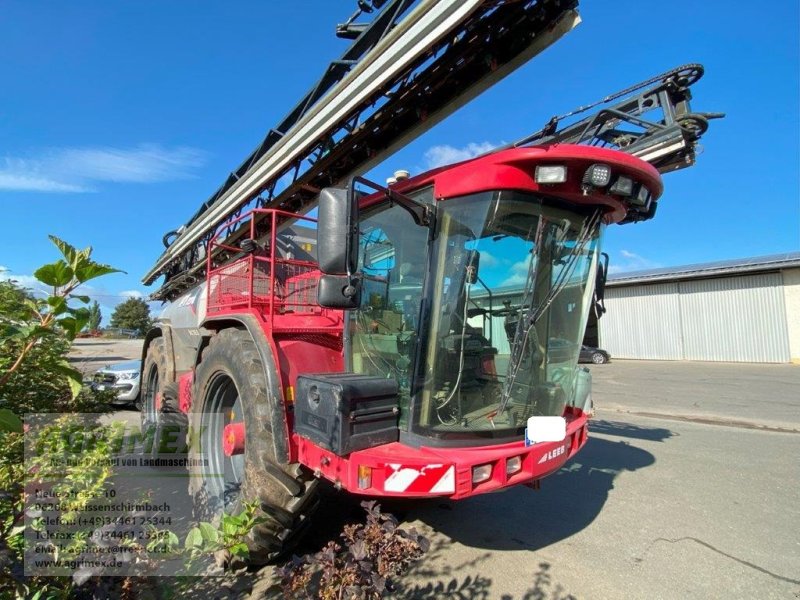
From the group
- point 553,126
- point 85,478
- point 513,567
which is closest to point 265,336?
point 85,478

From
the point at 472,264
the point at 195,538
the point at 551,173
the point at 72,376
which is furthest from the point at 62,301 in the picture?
the point at 551,173

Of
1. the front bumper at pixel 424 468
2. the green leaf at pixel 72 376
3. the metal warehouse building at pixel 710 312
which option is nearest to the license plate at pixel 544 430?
the front bumper at pixel 424 468

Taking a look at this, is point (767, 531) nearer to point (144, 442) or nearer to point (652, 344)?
point (144, 442)

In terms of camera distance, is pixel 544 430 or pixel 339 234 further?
pixel 544 430

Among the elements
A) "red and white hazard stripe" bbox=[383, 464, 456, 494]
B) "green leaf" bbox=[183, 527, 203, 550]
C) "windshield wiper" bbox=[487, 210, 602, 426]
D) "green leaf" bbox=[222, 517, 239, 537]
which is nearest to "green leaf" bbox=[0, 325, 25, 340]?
"green leaf" bbox=[183, 527, 203, 550]

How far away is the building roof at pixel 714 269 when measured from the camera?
20828mm

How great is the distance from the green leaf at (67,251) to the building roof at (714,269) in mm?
26454

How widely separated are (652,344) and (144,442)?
84.9 ft

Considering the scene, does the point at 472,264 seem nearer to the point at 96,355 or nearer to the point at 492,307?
the point at 492,307

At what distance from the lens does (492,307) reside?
2869mm

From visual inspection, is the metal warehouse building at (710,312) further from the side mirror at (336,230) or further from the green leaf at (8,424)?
the green leaf at (8,424)

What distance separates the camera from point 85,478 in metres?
2.21

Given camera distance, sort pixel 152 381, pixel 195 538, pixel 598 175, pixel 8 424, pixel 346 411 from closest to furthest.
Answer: pixel 8 424 → pixel 195 538 → pixel 346 411 → pixel 598 175 → pixel 152 381

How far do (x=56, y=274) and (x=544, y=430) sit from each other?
258 cm
